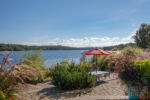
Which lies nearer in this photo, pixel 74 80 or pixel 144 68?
pixel 144 68

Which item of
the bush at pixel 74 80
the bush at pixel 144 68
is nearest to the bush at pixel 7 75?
the bush at pixel 74 80

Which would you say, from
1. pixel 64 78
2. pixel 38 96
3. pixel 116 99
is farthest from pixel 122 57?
pixel 38 96

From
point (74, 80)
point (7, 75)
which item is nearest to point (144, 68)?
point (7, 75)

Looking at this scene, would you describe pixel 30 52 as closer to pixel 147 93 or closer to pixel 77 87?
pixel 77 87

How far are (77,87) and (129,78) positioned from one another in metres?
2.99

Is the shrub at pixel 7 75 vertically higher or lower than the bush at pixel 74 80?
higher

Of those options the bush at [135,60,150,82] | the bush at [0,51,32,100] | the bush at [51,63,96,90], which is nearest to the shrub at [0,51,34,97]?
the bush at [0,51,32,100]

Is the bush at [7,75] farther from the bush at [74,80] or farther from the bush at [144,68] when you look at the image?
the bush at [144,68]

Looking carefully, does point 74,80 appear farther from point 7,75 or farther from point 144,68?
point 144,68

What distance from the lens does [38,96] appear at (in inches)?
186

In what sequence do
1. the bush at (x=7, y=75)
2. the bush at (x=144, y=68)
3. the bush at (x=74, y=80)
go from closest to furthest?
the bush at (x=144, y=68) < the bush at (x=7, y=75) < the bush at (x=74, y=80)

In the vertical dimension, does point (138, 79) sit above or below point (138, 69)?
below

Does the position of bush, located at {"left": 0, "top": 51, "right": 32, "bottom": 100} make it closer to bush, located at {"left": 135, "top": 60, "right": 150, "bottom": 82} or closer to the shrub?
the shrub

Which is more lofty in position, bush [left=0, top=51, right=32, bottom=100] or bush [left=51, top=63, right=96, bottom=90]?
bush [left=0, top=51, right=32, bottom=100]
